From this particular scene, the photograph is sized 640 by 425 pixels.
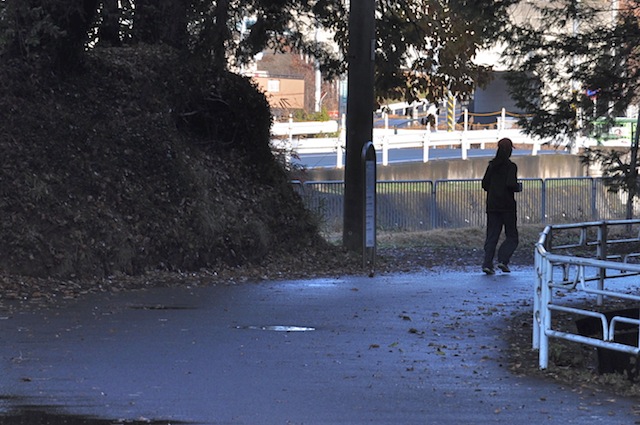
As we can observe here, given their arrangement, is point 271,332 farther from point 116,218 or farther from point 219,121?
point 219,121

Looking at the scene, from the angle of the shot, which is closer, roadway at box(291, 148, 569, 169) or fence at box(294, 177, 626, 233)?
fence at box(294, 177, 626, 233)

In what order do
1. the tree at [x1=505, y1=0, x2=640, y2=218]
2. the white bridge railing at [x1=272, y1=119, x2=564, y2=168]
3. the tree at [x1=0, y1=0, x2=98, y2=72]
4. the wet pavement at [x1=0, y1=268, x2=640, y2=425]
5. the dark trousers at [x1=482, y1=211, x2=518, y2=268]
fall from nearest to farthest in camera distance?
1. the wet pavement at [x1=0, y1=268, x2=640, y2=425]
2. the tree at [x1=505, y1=0, x2=640, y2=218]
3. the tree at [x1=0, y1=0, x2=98, y2=72]
4. the dark trousers at [x1=482, y1=211, x2=518, y2=268]
5. the white bridge railing at [x1=272, y1=119, x2=564, y2=168]

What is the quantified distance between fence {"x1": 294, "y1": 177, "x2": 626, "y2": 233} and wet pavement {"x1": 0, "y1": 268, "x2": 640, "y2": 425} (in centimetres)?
1182

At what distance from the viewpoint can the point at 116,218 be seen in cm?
1405

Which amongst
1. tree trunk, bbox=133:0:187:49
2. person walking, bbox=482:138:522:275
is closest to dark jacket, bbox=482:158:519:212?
person walking, bbox=482:138:522:275

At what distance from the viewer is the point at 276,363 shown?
28.0 feet

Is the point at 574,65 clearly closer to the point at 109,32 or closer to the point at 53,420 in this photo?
the point at 109,32

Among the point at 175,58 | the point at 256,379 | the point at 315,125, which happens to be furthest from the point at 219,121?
the point at 315,125

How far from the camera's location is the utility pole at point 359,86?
56.5ft

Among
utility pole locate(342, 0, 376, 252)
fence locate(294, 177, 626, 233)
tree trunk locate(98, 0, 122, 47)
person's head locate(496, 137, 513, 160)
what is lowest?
fence locate(294, 177, 626, 233)

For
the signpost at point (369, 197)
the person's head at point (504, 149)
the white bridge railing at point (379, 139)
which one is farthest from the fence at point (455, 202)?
the person's head at point (504, 149)

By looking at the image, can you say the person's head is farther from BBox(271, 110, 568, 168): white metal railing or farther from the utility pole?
BBox(271, 110, 568, 168): white metal railing

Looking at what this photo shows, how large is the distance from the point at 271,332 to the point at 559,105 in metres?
5.96

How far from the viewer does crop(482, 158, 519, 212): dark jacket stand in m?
15.7
